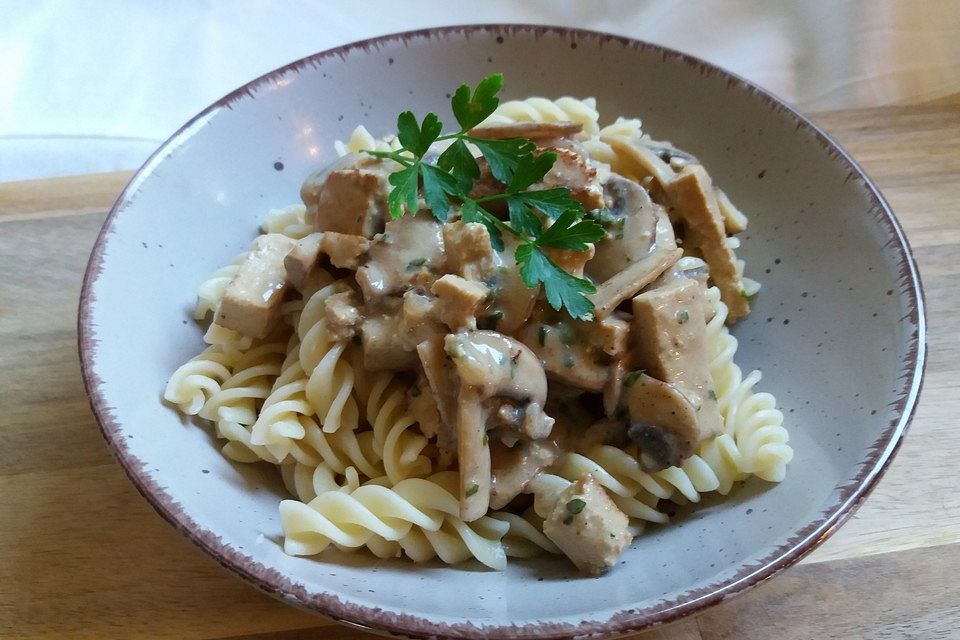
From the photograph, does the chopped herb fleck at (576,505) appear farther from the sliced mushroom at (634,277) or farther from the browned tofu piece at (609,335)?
the sliced mushroom at (634,277)

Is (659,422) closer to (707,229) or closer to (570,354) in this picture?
(570,354)

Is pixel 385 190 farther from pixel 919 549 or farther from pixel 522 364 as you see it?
pixel 919 549

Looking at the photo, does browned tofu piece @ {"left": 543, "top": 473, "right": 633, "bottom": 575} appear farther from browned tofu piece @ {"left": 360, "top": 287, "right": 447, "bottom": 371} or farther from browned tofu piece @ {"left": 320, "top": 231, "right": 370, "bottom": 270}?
browned tofu piece @ {"left": 320, "top": 231, "right": 370, "bottom": 270}

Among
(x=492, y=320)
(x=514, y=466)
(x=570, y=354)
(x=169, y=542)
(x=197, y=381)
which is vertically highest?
(x=492, y=320)

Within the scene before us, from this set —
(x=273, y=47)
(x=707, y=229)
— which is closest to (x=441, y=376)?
(x=707, y=229)

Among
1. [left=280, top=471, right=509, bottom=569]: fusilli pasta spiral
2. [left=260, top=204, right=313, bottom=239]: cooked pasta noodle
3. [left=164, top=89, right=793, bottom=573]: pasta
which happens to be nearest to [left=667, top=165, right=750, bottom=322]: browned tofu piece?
[left=164, top=89, right=793, bottom=573]: pasta

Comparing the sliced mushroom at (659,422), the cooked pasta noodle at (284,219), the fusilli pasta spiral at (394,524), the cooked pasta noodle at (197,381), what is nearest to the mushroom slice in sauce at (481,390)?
the fusilli pasta spiral at (394,524)

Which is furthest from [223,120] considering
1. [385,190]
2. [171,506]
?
[171,506]
